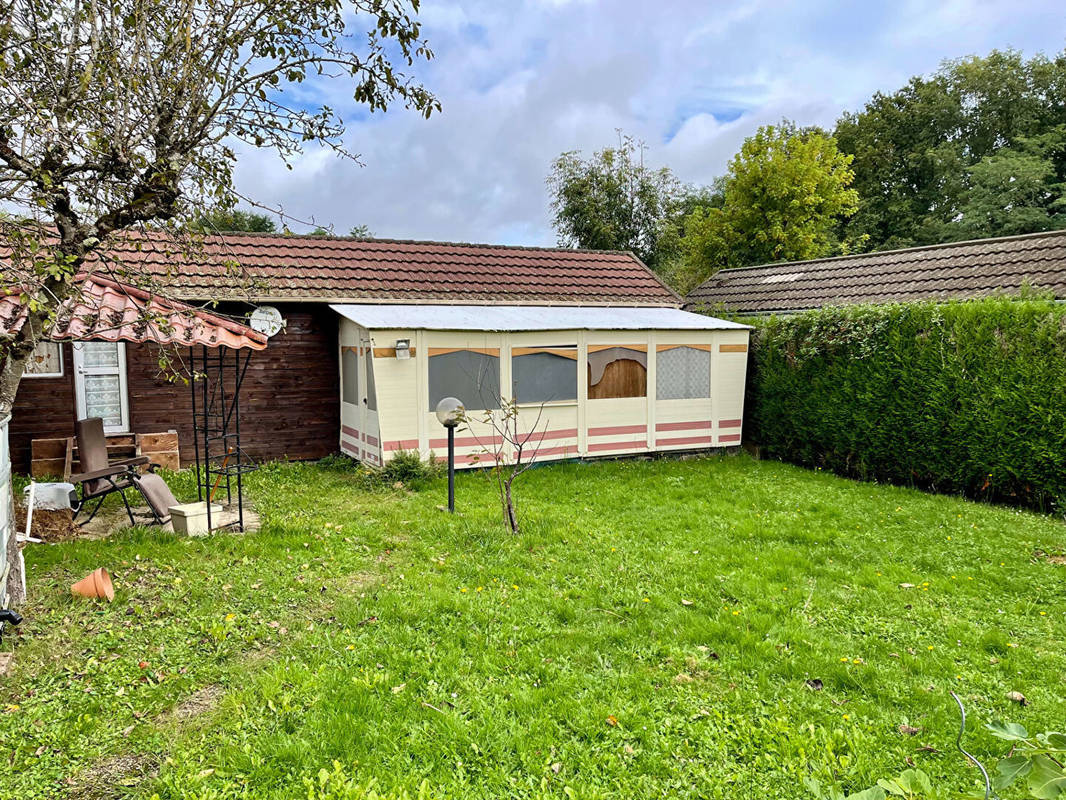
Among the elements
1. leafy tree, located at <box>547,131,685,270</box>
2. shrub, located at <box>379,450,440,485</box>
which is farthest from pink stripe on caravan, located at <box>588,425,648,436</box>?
leafy tree, located at <box>547,131,685,270</box>

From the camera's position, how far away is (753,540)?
264 inches

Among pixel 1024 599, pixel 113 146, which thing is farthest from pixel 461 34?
pixel 1024 599

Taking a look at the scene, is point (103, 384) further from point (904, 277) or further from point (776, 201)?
point (776, 201)

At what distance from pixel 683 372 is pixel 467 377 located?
3.90 meters

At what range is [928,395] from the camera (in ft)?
29.4

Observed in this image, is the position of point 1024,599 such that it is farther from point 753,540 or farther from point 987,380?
point 987,380

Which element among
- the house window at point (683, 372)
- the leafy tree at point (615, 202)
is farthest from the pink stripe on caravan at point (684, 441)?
the leafy tree at point (615, 202)

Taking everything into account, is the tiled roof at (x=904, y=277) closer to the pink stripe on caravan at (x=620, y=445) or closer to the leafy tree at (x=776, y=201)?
the pink stripe on caravan at (x=620, y=445)

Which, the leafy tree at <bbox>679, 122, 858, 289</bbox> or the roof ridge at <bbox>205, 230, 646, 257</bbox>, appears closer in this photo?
the roof ridge at <bbox>205, 230, 646, 257</bbox>

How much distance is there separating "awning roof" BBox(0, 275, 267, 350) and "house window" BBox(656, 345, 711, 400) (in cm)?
681

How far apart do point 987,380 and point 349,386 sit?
30.3 ft

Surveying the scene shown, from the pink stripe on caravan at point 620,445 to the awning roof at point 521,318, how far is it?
A: 1932 millimetres

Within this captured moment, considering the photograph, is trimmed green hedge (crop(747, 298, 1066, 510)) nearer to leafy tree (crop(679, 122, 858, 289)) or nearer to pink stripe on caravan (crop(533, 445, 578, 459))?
pink stripe on caravan (crop(533, 445, 578, 459))

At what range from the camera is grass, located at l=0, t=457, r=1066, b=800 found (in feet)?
10.2
